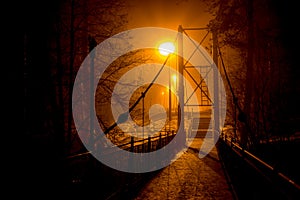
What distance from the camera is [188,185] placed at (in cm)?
728

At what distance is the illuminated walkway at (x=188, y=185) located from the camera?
6221 mm

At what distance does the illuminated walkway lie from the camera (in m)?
6.22

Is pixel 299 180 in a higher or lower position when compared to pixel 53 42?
lower

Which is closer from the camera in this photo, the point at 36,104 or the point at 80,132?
the point at 36,104

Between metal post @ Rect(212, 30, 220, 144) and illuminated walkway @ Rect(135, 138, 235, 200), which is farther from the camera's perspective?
metal post @ Rect(212, 30, 220, 144)

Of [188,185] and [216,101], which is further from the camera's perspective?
[216,101]

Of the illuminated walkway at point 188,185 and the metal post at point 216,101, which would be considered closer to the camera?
the illuminated walkway at point 188,185

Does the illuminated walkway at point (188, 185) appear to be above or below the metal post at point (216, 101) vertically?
below

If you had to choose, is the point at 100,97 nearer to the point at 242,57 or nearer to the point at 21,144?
the point at 21,144

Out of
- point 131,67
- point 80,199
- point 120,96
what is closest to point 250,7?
point 131,67

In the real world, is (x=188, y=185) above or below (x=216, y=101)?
below

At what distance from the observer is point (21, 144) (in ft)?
15.3

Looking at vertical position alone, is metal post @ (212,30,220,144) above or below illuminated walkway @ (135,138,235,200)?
above

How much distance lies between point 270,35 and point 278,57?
2.13m
